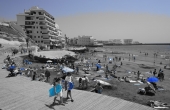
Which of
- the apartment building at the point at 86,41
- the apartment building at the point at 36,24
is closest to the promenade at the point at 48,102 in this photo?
the apartment building at the point at 36,24

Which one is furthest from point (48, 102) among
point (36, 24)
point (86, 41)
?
point (86, 41)

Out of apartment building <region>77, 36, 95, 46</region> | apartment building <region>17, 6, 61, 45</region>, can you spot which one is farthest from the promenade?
apartment building <region>77, 36, 95, 46</region>

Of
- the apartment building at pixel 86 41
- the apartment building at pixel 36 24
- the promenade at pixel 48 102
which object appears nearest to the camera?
the promenade at pixel 48 102

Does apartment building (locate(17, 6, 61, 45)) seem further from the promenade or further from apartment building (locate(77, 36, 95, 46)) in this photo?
apartment building (locate(77, 36, 95, 46))

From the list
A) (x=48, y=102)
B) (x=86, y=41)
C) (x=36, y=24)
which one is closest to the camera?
(x=48, y=102)

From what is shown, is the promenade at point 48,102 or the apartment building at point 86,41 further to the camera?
the apartment building at point 86,41

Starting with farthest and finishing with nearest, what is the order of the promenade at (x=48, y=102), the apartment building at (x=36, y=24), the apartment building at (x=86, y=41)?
the apartment building at (x=86, y=41) → the apartment building at (x=36, y=24) → the promenade at (x=48, y=102)

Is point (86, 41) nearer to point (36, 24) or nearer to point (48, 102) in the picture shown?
point (36, 24)

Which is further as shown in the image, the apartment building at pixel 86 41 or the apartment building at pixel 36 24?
the apartment building at pixel 86 41

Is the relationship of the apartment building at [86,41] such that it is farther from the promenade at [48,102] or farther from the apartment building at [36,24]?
the promenade at [48,102]

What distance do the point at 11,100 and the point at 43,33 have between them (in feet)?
213

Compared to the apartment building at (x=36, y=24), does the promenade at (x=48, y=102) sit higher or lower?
lower

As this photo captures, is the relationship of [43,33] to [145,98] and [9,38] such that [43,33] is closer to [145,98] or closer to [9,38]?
[9,38]

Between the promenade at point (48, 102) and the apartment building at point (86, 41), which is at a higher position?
the apartment building at point (86, 41)
